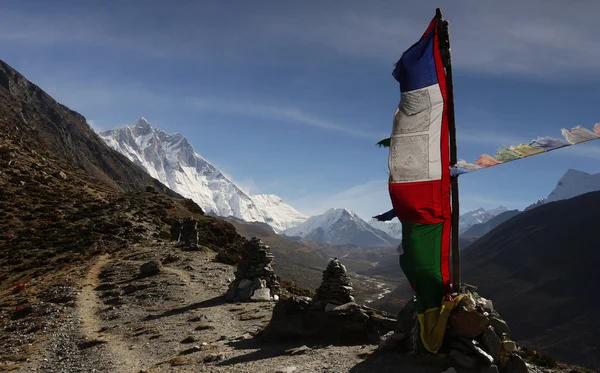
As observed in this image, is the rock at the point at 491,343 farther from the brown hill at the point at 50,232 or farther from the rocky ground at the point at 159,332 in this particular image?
the brown hill at the point at 50,232

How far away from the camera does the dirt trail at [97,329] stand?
19438 millimetres

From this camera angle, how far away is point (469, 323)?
11.0 meters

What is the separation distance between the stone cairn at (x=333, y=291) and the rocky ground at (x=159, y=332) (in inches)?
115

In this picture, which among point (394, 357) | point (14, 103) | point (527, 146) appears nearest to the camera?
point (527, 146)

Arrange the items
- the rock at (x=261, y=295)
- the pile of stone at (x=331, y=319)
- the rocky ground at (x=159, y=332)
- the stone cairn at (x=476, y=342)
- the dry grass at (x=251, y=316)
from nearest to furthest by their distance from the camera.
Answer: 1. the stone cairn at (x=476, y=342)
2. the rocky ground at (x=159, y=332)
3. the pile of stone at (x=331, y=319)
4. the dry grass at (x=251, y=316)
5. the rock at (x=261, y=295)

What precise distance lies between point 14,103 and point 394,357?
633 feet

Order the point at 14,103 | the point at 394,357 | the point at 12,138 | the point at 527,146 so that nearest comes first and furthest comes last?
the point at 527,146, the point at 394,357, the point at 12,138, the point at 14,103

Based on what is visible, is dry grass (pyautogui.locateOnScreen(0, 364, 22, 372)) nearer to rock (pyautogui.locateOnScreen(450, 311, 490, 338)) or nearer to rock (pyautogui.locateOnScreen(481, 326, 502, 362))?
rock (pyautogui.locateOnScreen(450, 311, 490, 338))

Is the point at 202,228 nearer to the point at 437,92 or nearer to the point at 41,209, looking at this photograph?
the point at 41,209

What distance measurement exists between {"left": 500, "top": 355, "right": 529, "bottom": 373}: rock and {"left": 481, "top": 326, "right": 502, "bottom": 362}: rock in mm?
399

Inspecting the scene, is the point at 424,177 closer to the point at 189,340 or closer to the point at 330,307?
the point at 330,307

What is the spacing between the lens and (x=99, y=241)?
51812mm

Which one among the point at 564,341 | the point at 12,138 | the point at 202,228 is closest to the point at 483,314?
the point at 202,228

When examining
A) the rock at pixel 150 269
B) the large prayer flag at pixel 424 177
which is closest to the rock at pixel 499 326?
the large prayer flag at pixel 424 177
